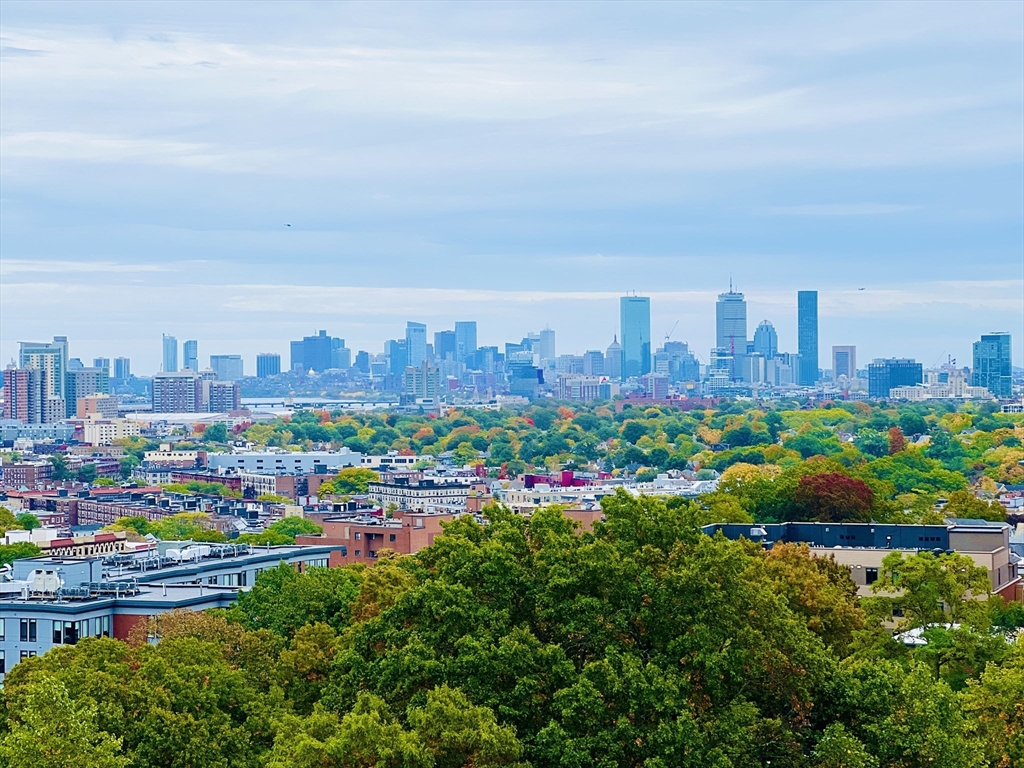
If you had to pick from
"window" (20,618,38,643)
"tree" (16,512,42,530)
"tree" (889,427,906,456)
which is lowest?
"tree" (16,512,42,530)

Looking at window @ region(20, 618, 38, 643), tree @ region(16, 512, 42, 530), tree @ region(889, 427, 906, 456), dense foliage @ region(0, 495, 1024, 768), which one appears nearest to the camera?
dense foliage @ region(0, 495, 1024, 768)

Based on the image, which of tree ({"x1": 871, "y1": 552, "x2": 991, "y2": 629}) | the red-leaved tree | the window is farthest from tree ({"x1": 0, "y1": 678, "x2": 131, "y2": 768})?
the red-leaved tree

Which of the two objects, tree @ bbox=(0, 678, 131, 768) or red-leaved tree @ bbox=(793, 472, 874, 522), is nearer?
tree @ bbox=(0, 678, 131, 768)

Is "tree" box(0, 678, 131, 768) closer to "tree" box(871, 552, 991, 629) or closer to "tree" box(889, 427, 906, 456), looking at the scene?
"tree" box(871, 552, 991, 629)

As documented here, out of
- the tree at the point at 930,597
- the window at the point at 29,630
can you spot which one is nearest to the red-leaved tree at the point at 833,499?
the tree at the point at 930,597

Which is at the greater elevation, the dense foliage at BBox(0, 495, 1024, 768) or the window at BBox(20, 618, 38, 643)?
the dense foliage at BBox(0, 495, 1024, 768)

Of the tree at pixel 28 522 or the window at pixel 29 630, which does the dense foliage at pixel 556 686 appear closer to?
the window at pixel 29 630
